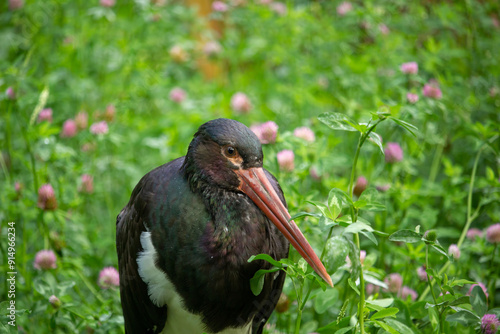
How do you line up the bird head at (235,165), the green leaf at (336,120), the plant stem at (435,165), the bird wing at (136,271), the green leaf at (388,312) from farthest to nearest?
1. the plant stem at (435,165)
2. the bird wing at (136,271)
3. the bird head at (235,165)
4. the green leaf at (336,120)
5. the green leaf at (388,312)

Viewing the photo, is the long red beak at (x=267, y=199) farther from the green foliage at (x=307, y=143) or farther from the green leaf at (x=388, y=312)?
the green leaf at (x=388, y=312)

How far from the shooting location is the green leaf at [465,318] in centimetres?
180

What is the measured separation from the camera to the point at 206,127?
198 cm

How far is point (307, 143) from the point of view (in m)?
2.57

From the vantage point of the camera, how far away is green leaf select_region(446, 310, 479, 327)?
5.92ft

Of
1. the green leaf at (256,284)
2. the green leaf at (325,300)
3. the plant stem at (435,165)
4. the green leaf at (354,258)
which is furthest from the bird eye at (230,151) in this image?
the plant stem at (435,165)

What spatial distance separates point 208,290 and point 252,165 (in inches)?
19.4

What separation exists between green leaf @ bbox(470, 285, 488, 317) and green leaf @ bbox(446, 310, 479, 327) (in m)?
0.03

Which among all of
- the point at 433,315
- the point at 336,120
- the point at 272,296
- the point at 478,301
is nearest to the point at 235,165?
the point at 336,120

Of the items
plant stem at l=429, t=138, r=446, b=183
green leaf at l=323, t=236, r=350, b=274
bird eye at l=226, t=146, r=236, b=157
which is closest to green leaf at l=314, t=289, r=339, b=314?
green leaf at l=323, t=236, r=350, b=274

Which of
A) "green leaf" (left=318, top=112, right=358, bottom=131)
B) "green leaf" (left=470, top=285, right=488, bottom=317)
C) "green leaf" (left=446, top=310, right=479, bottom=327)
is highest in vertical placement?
"green leaf" (left=318, top=112, right=358, bottom=131)

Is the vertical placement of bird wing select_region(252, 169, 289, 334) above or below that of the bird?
below

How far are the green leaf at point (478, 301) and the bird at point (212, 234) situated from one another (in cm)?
60

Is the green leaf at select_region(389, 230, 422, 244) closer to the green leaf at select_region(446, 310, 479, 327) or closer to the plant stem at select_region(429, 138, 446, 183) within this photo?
the green leaf at select_region(446, 310, 479, 327)
